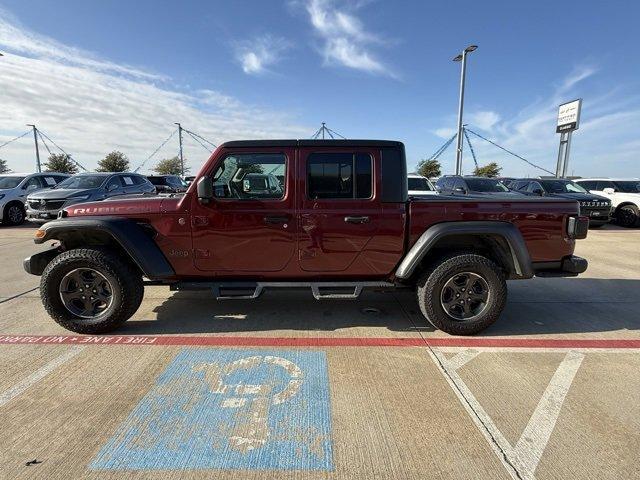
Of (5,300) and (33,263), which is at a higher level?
(33,263)

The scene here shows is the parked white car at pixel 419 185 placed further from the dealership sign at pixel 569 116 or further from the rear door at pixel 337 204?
the dealership sign at pixel 569 116

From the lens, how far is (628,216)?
13.0 m

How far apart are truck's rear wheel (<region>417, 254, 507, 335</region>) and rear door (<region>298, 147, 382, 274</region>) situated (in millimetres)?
726

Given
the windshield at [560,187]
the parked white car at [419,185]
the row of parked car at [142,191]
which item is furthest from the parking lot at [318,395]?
the windshield at [560,187]

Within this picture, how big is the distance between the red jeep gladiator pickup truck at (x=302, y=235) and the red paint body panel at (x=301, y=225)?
0.01 m

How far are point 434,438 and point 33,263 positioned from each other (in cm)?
397

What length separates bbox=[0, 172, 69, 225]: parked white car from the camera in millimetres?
11812

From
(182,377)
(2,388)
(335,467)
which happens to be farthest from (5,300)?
(335,467)

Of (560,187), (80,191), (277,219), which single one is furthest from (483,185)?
(80,191)

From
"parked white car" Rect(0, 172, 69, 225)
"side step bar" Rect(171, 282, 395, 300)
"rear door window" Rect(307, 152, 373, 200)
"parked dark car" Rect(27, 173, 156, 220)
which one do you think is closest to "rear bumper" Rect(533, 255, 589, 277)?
"side step bar" Rect(171, 282, 395, 300)

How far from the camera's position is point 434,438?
89.8 inches

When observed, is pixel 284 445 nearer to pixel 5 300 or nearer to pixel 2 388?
pixel 2 388

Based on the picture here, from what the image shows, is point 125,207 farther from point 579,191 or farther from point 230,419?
point 579,191

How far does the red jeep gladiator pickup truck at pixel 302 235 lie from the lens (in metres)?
3.64
